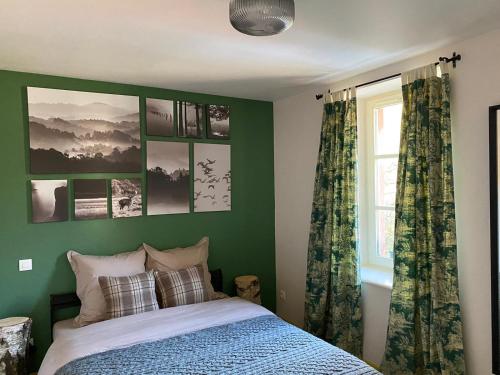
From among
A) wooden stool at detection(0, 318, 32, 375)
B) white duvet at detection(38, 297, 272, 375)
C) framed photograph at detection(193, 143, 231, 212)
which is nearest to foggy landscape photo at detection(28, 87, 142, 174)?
framed photograph at detection(193, 143, 231, 212)

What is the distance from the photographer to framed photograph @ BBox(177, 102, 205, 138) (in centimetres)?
354

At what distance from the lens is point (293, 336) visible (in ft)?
8.03

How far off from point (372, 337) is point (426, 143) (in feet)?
5.33

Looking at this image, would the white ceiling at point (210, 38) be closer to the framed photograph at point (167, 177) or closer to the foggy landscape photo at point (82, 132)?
the foggy landscape photo at point (82, 132)

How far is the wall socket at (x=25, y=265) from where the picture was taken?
2.93 metres

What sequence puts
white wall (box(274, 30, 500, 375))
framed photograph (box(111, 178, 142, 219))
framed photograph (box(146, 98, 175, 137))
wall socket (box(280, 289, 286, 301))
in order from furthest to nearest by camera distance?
wall socket (box(280, 289, 286, 301)), framed photograph (box(146, 98, 175, 137)), framed photograph (box(111, 178, 142, 219)), white wall (box(274, 30, 500, 375))

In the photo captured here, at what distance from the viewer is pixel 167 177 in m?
3.48

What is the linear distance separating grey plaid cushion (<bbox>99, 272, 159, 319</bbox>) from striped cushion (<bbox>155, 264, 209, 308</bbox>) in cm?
11

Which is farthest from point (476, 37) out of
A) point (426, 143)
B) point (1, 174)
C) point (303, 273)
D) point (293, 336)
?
point (1, 174)

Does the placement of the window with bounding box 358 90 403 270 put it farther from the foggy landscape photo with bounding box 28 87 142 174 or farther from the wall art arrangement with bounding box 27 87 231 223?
the foggy landscape photo with bounding box 28 87 142 174

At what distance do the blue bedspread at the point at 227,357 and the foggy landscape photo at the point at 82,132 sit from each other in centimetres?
160

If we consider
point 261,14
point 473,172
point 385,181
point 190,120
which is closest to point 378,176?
point 385,181

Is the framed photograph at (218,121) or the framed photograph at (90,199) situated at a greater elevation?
the framed photograph at (218,121)

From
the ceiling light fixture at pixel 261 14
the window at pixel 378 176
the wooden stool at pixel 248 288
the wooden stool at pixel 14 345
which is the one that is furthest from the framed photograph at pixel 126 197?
the ceiling light fixture at pixel 261 14
